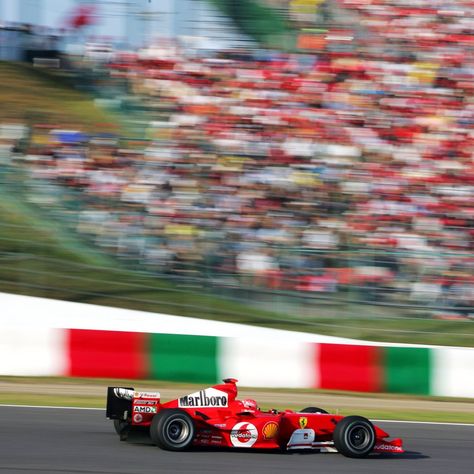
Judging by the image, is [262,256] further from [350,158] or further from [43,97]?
[43,97]

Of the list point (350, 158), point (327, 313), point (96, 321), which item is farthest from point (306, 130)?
point (96, 321)

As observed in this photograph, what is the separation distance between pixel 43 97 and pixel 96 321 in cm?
612

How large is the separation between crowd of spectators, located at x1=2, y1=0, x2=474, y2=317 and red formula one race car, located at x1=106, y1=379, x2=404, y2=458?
4045mm

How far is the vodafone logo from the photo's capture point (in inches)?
221

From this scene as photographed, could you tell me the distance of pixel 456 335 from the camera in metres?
9.77

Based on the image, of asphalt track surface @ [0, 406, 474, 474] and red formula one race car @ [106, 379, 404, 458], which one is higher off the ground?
red formula one race car @ [106, 379, 404, 458]

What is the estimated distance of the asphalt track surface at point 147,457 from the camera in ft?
17.0

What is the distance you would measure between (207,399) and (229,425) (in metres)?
0.23

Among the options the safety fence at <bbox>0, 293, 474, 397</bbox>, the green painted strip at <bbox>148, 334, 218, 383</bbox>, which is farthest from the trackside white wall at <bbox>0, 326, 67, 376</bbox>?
the green painted strip at <bbox>148, 334, 218, 383</bbox>

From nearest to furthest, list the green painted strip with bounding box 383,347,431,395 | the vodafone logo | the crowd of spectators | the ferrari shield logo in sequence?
the vodafone logo
the ferrari shield logo
the green painted strip with bounding box 383,347,431,395
the crowd of spectators

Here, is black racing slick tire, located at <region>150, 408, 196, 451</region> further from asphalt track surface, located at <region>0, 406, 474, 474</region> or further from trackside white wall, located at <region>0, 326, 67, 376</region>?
trackside white wall, located at <region>0, 326, 67, 376</region>

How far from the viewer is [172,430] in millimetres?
5547

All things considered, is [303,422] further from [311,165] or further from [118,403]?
[311,165]

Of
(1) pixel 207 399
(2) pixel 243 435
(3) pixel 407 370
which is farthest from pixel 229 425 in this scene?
(3) pixel 407 370
